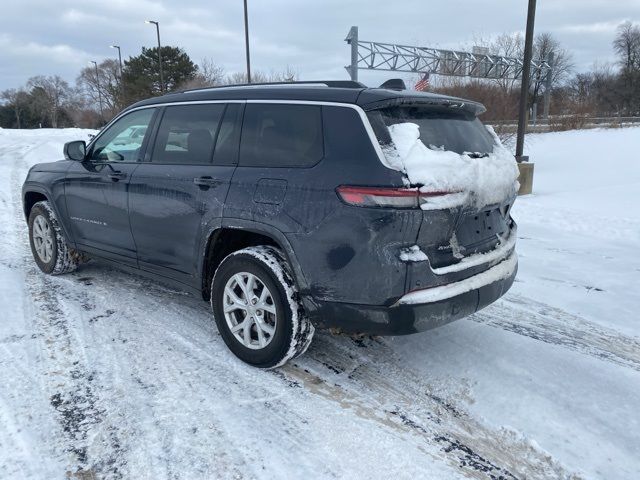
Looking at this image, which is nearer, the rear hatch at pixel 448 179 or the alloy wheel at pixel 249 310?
the rear hatch at pixel 448 179

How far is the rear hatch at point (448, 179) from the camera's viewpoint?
109 inches

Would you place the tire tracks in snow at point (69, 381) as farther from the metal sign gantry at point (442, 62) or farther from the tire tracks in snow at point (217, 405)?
the metal sign gantry at point (442, 62)

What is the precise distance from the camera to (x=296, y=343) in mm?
3137

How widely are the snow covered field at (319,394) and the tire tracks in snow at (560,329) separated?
0.06ft

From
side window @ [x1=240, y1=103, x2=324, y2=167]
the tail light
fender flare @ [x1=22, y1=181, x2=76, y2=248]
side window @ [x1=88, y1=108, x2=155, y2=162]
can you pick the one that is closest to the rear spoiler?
side window @ [x1=240, y1=103, x2=324, y2=167]

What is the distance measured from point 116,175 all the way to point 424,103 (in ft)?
A: 8.66

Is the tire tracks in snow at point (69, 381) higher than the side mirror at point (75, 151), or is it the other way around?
the side mirror at point (75, 151)

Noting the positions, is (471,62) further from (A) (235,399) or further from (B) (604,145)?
(A) (235,399)

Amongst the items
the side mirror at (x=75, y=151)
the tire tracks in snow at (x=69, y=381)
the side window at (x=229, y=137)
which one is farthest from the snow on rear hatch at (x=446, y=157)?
the side mirror at (x=75, y=151)

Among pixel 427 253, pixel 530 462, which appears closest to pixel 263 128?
pixel 427 253

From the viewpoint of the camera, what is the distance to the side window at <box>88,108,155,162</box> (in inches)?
169

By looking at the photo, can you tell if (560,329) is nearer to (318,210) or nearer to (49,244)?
(318,210)

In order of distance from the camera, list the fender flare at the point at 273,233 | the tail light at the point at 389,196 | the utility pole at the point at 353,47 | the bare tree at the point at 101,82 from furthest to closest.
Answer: the bare tree at the point at 101,82, the utility pole at the point at 353,47, the fender flare at the point at 273,233, the tail light at the point at 389,196

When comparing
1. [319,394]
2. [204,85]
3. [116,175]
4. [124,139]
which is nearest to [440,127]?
[319,394]
